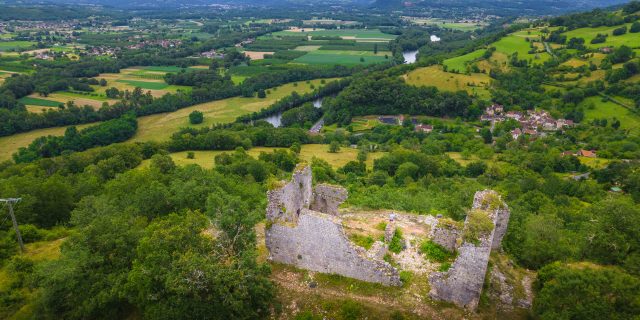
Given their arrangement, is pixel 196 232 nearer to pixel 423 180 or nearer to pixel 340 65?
pixel 423 180

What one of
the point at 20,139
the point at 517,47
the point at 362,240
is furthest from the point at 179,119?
the point at 517,47

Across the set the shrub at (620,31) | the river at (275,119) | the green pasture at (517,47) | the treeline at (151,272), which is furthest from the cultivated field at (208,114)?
the shrub at (620,31)

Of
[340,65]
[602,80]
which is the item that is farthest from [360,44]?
[602,80]

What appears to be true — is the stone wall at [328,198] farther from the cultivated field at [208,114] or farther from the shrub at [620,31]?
the shrub at [620,31]

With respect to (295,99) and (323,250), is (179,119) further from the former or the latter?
(323,250)

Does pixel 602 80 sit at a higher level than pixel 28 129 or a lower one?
higher

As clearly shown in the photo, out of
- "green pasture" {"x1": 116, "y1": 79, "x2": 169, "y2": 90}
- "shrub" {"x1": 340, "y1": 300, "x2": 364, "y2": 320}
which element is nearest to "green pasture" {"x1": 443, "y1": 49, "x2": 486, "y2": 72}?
"green pasture" {"x1": 116, "y1": 79, "x2": 169, "y2": 90}
